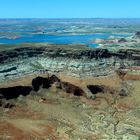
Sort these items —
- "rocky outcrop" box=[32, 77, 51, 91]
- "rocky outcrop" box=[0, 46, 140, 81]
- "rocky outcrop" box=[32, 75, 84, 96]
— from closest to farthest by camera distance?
"rocky outcrop" box=[32, 75, 84, 96] → "rocky outcrop" box=[32, 77, 51, 91] → "rocky outcrop" box=[0, 46, 140, 81]

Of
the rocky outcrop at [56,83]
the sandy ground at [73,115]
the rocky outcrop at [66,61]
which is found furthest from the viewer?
the rocky outcrop at [66,61]

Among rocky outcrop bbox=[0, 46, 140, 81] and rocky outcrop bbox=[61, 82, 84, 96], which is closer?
rocky outcrop bbox=[61, 82, 84, 96]

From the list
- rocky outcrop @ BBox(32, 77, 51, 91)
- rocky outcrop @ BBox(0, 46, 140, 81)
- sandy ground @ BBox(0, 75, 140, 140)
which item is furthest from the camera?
rocky outcrop @ BBox(0, 46, 140, 81)

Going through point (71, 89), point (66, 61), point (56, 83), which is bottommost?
point (71, 89)

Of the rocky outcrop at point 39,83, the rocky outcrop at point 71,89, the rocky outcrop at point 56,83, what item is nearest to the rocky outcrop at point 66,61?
the rocky outcrop at point 56,83

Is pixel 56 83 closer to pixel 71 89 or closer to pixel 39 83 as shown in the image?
pixel 39 83

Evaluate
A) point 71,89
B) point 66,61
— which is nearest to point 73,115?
point 71,89

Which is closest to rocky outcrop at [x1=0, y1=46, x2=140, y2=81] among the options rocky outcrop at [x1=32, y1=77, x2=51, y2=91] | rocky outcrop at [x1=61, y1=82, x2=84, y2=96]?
rocky outcrop at [x1=32, y1=77, x2=51, y2=91]

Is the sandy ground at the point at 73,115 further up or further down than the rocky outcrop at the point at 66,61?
further down

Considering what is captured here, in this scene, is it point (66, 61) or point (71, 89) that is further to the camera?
point (66, 61)

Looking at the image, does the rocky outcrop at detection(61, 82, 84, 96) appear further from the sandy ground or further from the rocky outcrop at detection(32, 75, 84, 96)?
the sandy ground

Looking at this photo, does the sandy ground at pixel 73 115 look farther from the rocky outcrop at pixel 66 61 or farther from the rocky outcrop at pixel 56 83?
the rocky outcrop at pixel 66 61

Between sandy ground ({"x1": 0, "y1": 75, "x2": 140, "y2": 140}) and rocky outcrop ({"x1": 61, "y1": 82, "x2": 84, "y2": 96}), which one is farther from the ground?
rocky outcrop ({"x1": 61, "y1": 82, "x2": 84, "y2": 96})

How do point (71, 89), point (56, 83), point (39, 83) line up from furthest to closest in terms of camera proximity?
point (56, 83) → point (39, 83) → point (71, 89)
